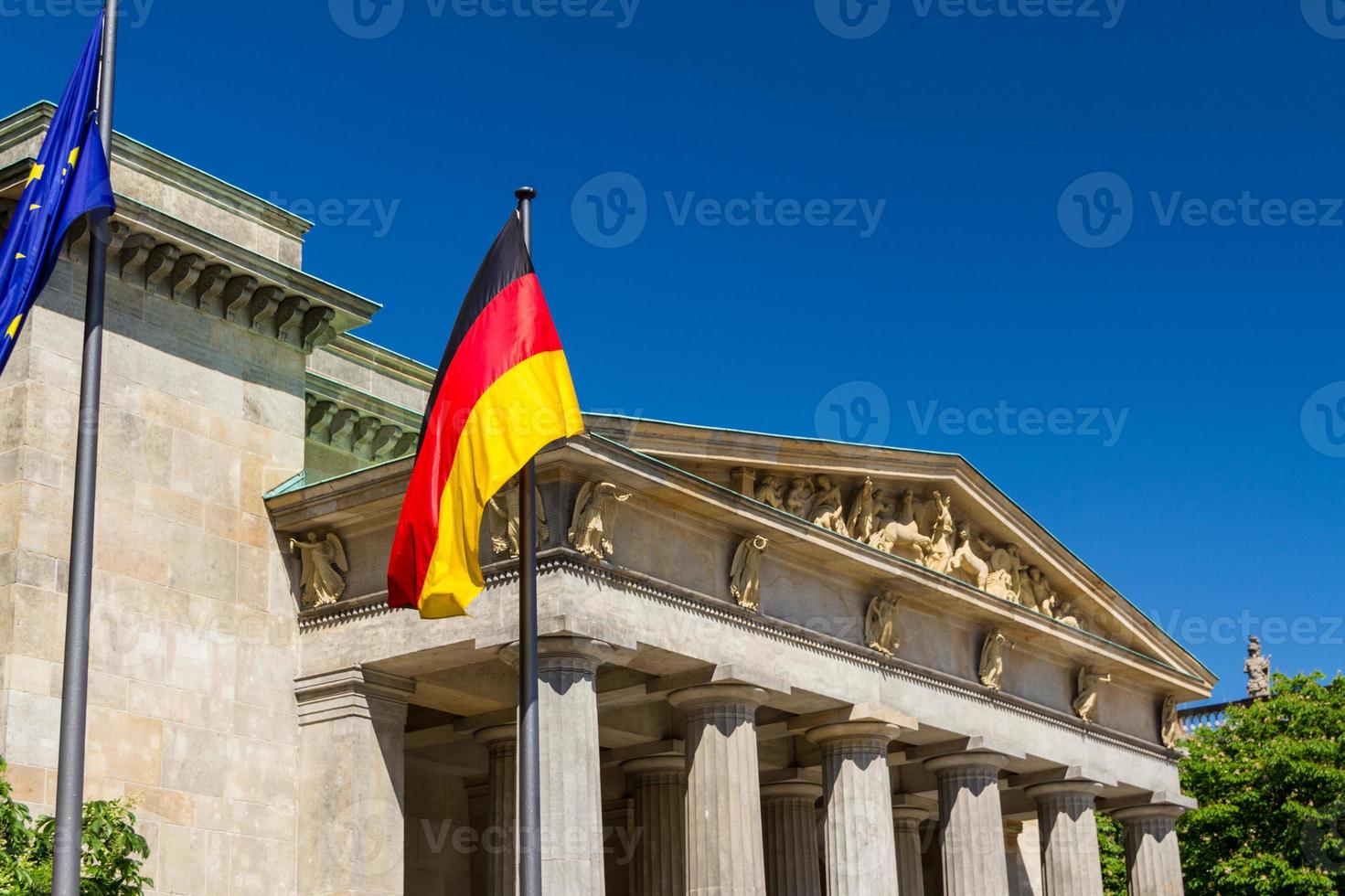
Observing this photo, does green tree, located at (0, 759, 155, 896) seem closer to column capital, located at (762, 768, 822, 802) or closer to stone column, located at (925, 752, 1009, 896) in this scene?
column capital, located at (762, 768, 822, 802)

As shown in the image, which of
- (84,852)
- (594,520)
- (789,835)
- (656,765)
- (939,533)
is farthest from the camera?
(789,835)

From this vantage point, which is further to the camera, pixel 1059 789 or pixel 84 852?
pixel 1059 789

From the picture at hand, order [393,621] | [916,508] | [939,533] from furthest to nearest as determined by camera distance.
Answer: [939,533], [916,508], [393,621]

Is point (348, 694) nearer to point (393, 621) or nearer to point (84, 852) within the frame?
point (393, 621)

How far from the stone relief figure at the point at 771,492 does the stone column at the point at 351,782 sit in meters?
8.55

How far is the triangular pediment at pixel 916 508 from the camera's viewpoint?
3859cm

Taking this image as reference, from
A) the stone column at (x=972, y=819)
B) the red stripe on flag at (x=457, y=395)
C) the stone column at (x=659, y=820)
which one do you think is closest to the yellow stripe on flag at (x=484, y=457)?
the red stripe on flag at (x=457, y=395)

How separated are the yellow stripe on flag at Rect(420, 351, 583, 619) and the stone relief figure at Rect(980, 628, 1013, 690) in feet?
74.1

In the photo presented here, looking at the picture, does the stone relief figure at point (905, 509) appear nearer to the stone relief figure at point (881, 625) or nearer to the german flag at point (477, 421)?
the stone relief figure at point (881, 625)

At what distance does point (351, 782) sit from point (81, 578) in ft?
51.2

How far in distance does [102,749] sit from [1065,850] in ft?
86.9

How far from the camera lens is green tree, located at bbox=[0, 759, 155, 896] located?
25547 mm

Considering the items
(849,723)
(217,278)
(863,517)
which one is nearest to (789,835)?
(849,723)

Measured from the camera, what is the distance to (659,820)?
Answer: 143 feet
